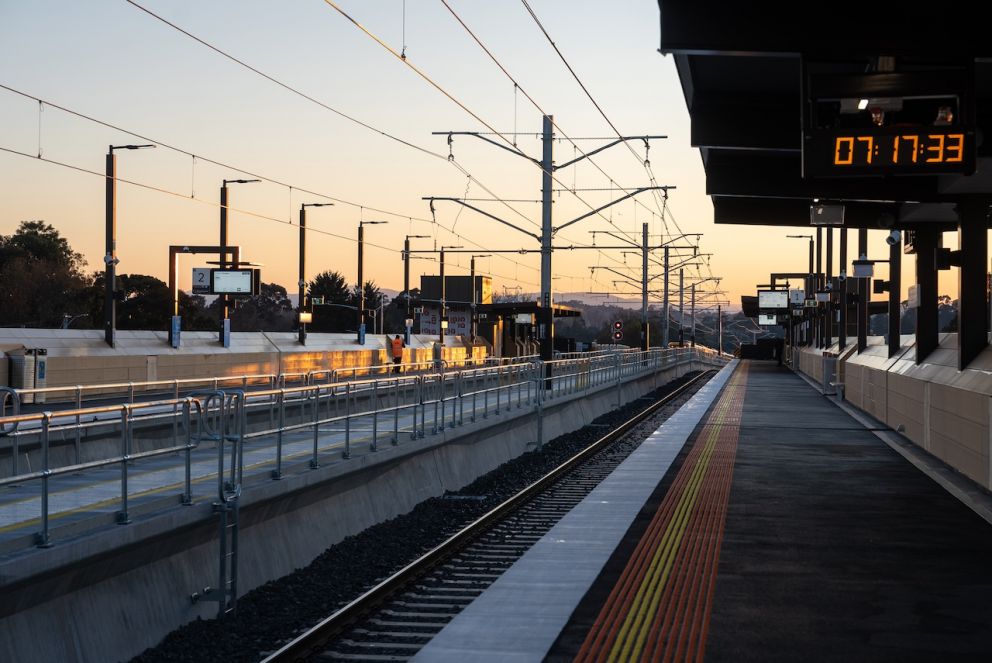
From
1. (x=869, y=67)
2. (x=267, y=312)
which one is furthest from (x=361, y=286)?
(x=267, y=312)

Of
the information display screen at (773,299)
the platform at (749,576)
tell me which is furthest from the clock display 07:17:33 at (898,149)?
the information display screen at (773,299)

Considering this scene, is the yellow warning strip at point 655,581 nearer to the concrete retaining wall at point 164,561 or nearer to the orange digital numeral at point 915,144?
the concrete retaining wall at point 164,561

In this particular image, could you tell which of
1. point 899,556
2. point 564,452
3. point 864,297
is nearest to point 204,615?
point 899,556

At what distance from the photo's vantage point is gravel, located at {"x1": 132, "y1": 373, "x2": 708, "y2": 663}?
963 centimetres

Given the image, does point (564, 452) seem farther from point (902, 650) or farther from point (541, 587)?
point (902, 650)

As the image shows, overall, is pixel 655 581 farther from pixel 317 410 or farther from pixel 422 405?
pixel 422 405

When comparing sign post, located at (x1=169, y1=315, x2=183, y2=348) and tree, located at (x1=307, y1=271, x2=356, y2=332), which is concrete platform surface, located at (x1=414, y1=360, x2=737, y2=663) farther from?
tree, located at (x1=307, y1=271, x2=356, y2=332)

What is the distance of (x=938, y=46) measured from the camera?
12930mm

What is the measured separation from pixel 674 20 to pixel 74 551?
866cm

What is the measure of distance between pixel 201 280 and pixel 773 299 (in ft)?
141

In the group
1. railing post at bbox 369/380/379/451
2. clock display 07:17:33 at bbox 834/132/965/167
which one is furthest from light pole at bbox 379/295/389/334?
clock display 07:17:33 at bbox 834/132/965/167

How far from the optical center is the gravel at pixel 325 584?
31.6 feet

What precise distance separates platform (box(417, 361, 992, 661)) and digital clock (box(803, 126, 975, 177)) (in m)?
4.17

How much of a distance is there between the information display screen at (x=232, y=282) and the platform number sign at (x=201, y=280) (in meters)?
0.63
